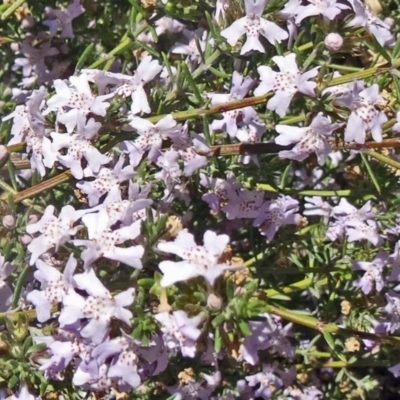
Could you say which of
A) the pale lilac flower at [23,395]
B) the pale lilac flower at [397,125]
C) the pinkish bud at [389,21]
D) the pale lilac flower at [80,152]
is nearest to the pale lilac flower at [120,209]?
the pale lilac flower at [80,152]

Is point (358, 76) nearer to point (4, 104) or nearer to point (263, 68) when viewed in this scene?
point (263, 68)

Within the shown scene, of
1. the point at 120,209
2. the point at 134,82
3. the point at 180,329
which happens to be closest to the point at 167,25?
the point at 134,82

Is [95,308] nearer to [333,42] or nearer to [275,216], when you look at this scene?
[275,216]

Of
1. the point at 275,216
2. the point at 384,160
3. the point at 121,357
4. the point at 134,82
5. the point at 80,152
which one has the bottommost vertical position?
the point at 275,216

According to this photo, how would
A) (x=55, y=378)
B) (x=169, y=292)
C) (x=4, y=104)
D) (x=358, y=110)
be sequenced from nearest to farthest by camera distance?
1. (x=169, y=292)
2. (x=358, y=110)
3. (x=55, y=378)
4. (x=4, y=104)

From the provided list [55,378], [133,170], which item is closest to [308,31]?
[133,170]
